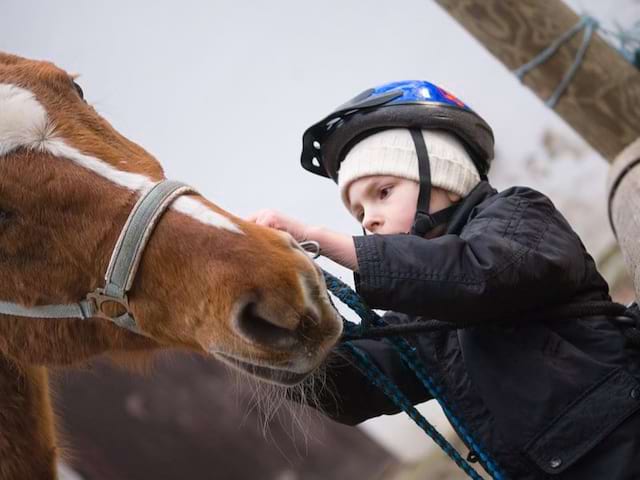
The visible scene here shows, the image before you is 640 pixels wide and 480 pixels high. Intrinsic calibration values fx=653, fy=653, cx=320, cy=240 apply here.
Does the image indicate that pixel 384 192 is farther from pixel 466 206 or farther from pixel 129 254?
pixel 129 254

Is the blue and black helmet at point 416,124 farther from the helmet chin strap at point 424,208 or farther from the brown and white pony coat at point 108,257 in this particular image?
the brown and white pony coat at point 108,257

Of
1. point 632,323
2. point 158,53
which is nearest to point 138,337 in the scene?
point 632,323

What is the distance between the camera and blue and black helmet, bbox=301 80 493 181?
1.22 metres

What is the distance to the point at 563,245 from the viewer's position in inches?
40.5

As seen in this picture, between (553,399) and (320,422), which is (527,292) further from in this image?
(320,422)

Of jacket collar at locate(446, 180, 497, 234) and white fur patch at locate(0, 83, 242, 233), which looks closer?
white fur patch at locate(0, 83, 242, 233)

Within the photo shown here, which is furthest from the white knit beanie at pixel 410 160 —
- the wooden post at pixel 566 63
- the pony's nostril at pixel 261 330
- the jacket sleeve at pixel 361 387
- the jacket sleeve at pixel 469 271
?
the wooden post at pixel 566 63

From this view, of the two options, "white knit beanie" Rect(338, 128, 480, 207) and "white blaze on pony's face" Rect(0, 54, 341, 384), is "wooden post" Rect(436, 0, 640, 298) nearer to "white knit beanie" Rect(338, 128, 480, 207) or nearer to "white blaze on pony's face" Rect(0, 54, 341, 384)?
"white knit beanie" Rect(338, 128, 480, 207)

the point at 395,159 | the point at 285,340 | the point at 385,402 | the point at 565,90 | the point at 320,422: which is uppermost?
the point at 565,90

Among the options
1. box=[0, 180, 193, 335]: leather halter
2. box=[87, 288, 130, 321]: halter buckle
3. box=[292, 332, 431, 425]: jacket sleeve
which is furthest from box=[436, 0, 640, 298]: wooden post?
box=[87, 288, 130, 321]: halter buckle

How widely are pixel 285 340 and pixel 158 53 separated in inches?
56.0

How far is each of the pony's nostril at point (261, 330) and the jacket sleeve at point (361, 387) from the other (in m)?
0.46

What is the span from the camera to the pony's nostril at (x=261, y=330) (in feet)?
2.60

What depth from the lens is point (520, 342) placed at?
3.43ft
